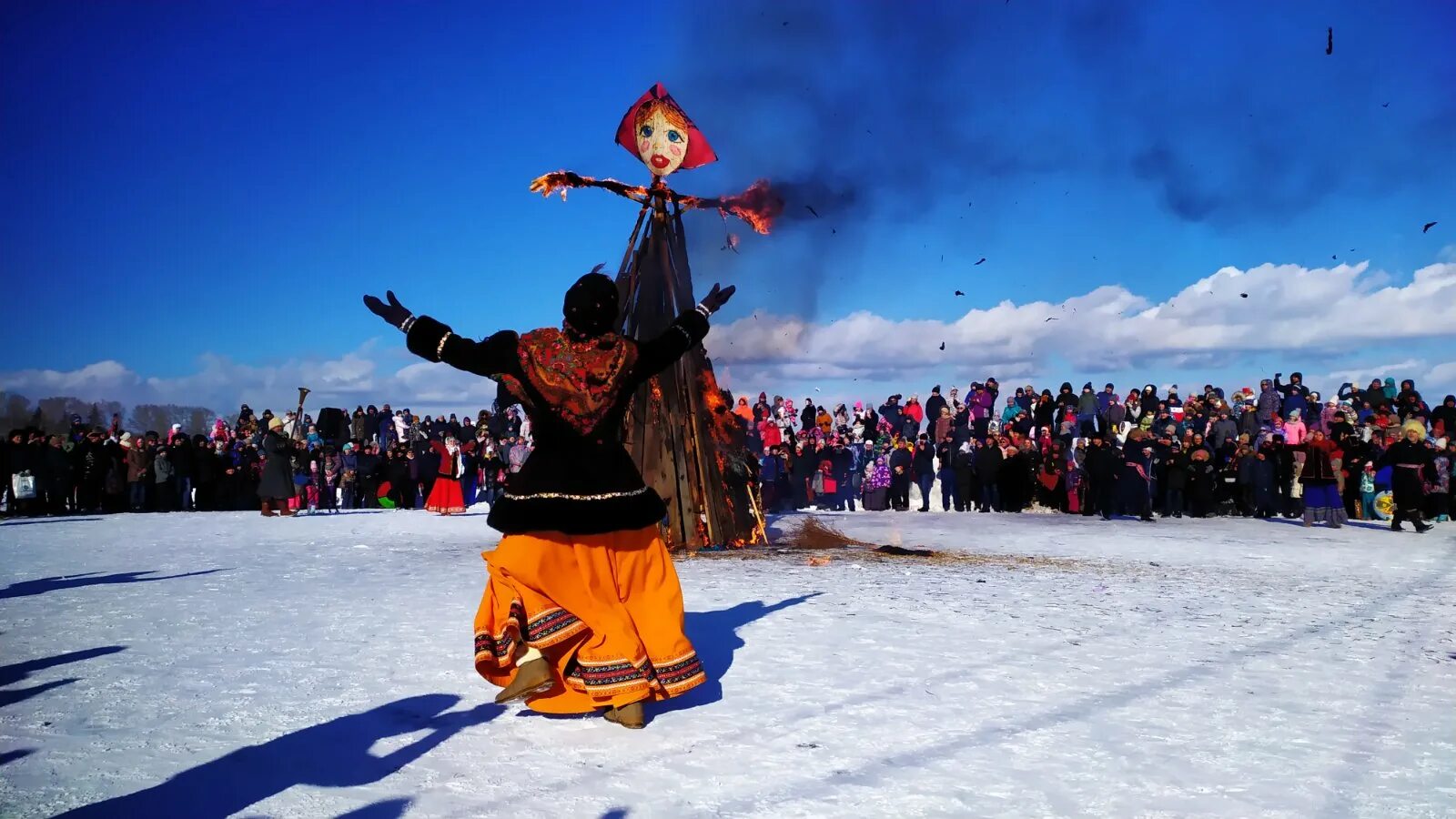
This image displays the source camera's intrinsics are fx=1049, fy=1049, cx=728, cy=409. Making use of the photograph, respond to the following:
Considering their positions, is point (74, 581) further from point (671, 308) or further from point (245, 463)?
point (245, 463)

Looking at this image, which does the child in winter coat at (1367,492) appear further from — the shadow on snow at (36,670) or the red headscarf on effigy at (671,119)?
the shadow on snow at (36,670)

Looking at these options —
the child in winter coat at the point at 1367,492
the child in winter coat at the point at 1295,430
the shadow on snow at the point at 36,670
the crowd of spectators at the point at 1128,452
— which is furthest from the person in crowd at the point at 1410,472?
the shadow on snow at the point at 36,670

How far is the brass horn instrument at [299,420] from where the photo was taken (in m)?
19.7

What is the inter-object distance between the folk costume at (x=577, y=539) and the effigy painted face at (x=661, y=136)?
19.4ft

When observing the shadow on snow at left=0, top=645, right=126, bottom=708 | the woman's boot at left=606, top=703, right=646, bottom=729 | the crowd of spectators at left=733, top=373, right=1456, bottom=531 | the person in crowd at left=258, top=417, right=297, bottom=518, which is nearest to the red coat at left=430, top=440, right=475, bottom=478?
the person in crowd at left=258, top=417, right=297, bottom=518

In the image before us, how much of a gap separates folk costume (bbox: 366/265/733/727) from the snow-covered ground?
0.23 m

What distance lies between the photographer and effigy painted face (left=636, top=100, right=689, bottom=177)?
10.6 metres

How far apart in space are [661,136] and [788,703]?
7147 mm

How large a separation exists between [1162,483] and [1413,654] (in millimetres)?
13860

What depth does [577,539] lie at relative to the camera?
187 inches

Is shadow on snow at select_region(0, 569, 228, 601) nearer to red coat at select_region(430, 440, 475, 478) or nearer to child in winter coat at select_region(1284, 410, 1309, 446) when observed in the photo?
red coat at select_region(430, 440, 475, 478)

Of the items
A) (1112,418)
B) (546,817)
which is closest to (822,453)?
(1112,418)

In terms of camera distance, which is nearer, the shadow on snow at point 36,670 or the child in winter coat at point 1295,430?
the shadow on snow at point 36,670

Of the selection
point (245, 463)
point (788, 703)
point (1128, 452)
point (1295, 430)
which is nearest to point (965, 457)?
point (1128, 452)
